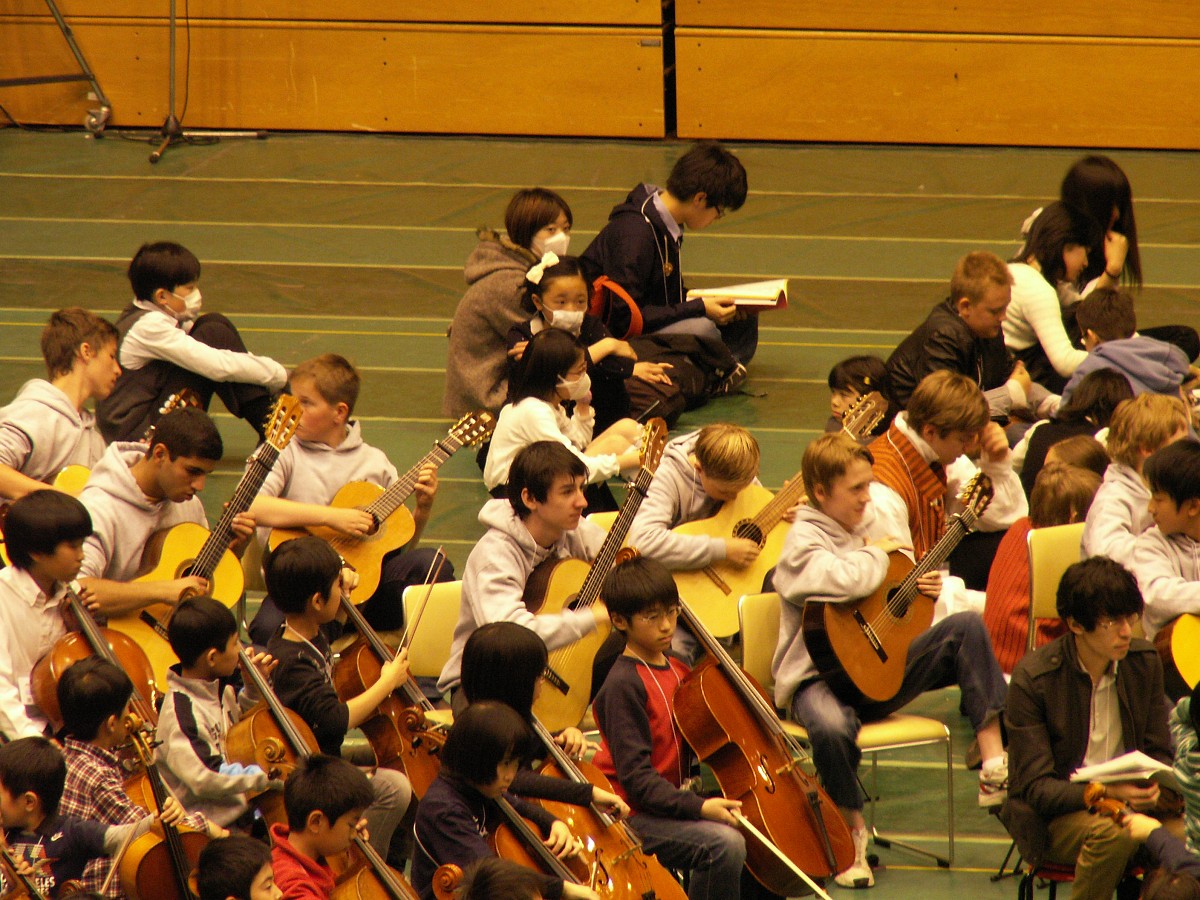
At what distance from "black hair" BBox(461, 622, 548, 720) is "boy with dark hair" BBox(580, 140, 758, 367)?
3.13m

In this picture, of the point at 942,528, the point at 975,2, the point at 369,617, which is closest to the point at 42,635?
the point at 369,617

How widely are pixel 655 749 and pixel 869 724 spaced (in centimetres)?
63

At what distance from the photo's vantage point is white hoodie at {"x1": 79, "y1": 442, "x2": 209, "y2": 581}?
176 inches

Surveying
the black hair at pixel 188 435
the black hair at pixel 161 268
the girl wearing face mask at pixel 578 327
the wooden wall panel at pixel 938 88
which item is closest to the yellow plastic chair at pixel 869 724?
the black hair at pixel 188 435

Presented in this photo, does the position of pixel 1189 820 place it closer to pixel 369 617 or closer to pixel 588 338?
pixel 369 617

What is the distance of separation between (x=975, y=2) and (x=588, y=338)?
5006 millimetres

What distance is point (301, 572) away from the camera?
396cm

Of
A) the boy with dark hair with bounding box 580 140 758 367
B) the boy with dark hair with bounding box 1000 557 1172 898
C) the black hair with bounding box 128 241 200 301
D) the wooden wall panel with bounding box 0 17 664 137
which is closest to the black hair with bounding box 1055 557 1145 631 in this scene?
the boy with dark hair with bounding box 1000 557 1172 898

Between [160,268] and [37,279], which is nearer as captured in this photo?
[160,268]

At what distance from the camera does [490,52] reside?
408 inches

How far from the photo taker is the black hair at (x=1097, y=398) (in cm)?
553

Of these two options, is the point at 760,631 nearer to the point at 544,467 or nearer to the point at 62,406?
the point at 544,467

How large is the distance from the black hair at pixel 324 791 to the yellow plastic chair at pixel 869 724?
1.27m

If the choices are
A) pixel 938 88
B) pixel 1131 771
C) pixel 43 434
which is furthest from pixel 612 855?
pixel 938 88
